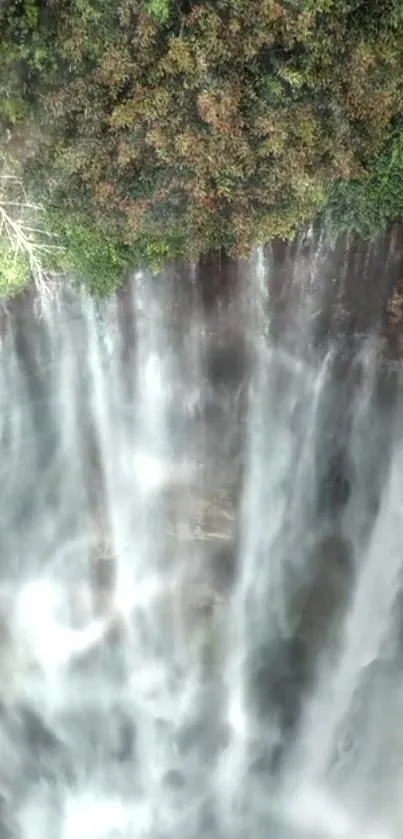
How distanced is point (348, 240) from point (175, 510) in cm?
388

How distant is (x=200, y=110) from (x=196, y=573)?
233 inches

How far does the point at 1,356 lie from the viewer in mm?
8977

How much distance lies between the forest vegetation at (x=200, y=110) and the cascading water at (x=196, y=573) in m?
1.37

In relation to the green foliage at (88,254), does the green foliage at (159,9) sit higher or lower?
higher

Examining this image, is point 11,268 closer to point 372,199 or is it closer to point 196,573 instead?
point 372,199

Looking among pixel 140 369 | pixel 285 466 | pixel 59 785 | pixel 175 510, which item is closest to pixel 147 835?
pixel 59 785

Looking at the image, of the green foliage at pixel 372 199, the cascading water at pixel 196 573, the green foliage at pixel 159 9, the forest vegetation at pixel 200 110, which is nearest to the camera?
the green foliage at pixel 159 9

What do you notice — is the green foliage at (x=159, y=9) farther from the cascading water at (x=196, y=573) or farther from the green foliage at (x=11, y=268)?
the cascading water at (x=196, y=573)

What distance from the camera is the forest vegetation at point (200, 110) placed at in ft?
19.3

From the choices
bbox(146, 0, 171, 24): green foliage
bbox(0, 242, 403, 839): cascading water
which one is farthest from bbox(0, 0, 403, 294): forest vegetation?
bbox(0, 242, 403, 839): cascading water

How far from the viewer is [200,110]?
5973 millimetres

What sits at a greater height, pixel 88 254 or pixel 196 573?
pixel 88 254

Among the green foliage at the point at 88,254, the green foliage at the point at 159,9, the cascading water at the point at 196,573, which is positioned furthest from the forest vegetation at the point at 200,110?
the cascading water at the point at 196,573

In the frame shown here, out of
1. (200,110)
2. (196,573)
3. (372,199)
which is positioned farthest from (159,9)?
(196,573)
